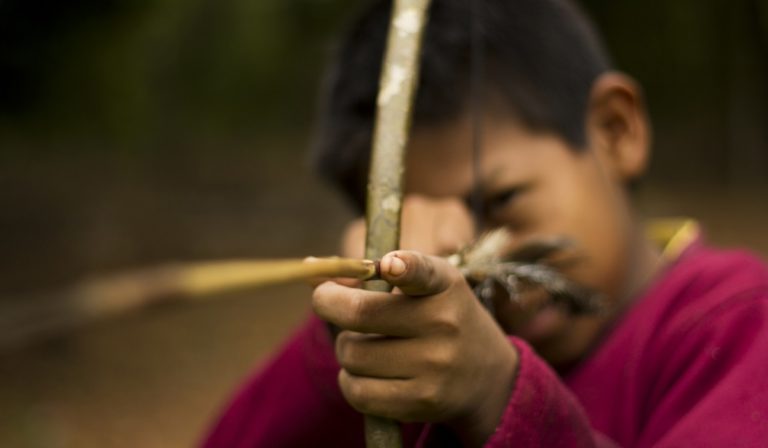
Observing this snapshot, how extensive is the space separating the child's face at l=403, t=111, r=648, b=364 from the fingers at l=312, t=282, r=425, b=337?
1.17ft

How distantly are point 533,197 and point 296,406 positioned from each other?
1.06 feet

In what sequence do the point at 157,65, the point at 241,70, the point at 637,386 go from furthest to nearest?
the point at 241,70 → the point at 157,65 → the point at 637,386

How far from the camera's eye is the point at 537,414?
65 cm

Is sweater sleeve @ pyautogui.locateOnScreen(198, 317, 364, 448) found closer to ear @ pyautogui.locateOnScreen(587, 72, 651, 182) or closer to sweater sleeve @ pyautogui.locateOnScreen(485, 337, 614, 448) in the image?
sweater sleeve @ pyautogui.locateOnScreen(485, 337, 614, 448)

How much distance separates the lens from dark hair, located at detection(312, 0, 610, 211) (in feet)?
3.40

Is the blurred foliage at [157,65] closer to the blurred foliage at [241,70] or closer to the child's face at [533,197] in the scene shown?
the blurred foliage at [241,70]

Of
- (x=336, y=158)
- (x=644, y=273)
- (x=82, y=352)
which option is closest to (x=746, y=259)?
(x=644, y=273)

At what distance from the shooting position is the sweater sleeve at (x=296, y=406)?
Answer: 0.91 m

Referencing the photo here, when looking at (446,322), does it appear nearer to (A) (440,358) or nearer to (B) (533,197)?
(A) (440,358)

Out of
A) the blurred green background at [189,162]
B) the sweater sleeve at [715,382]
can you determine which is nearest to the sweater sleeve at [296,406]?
the sweater sleeve at [715,382]

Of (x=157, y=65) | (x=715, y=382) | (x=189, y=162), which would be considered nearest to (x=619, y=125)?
(x=715, y=382)

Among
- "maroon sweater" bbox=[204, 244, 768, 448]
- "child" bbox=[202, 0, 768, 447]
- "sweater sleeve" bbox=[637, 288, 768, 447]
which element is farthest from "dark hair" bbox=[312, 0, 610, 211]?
"sweater sleeve" bbox=[637, 288, 768, 447]

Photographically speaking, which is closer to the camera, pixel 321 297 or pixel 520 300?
pixel 321 297

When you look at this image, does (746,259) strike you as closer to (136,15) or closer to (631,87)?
(631,87)
